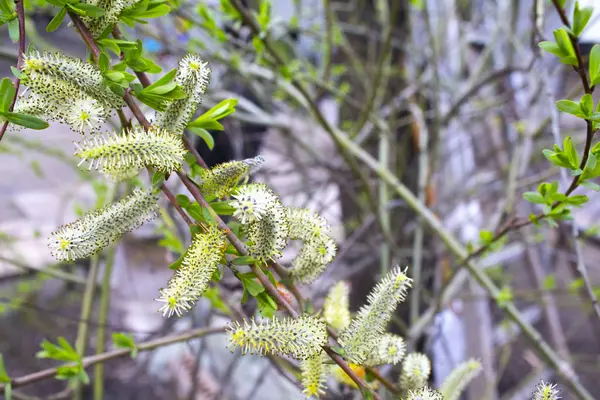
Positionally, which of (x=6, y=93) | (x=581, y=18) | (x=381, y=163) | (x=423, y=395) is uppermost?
(x=381, y=163)

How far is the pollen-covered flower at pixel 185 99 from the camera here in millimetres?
265

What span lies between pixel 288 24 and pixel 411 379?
84 cm

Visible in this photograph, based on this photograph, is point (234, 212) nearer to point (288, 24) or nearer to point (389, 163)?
point (288, 24)

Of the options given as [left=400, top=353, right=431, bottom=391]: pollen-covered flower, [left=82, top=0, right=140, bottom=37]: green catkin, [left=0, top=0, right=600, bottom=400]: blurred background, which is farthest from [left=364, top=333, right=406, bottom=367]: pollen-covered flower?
[left=0, top=0, right=600, bottom=400]: blurred background

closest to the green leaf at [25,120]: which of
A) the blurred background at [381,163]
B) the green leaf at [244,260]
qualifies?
the green leaf at [244,260]

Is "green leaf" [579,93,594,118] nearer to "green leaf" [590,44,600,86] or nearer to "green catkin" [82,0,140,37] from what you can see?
"green leaf" [590,44,600,86]

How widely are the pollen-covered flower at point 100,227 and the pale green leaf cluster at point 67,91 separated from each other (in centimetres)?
5

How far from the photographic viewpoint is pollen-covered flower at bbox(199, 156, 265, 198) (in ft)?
0.86

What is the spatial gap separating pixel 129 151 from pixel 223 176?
48 mm

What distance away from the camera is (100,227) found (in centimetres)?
27

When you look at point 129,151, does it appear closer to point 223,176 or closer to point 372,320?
point 223,176

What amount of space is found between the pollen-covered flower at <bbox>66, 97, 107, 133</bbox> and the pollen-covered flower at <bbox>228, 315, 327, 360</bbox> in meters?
0.12

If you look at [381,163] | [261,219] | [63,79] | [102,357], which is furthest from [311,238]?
[381,163]

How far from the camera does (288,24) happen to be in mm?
1023
